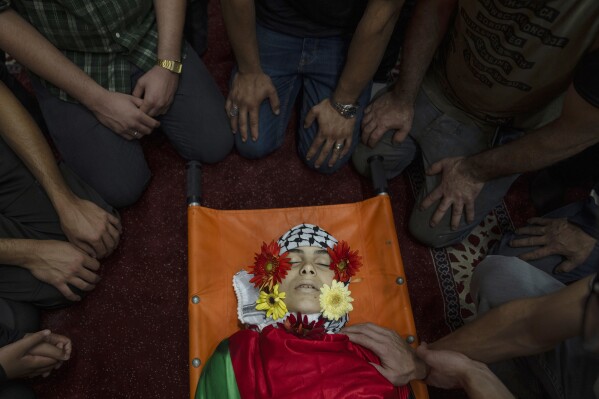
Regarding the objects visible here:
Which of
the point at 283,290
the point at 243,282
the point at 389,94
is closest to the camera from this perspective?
the point at 283,290

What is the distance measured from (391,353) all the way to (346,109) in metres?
0.87

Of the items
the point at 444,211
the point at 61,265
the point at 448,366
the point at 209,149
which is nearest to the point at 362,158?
the point at 444,211

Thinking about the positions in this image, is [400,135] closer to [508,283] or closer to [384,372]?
[508,283]

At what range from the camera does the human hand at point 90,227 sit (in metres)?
1.58

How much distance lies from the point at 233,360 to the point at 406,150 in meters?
1.04

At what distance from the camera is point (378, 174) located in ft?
5.89

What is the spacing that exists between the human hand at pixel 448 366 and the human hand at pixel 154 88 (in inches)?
46.2

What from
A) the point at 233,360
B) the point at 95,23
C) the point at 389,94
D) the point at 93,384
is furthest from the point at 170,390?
the point at 389,94

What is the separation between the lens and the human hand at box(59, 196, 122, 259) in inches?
62.3

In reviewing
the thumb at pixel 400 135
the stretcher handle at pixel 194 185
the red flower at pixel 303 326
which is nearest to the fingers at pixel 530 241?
the thumb at pixel 400 135

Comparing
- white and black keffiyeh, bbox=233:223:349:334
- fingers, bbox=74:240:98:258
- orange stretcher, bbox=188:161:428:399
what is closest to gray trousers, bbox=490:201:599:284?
orange stretcher, bbox=188:161:428:399

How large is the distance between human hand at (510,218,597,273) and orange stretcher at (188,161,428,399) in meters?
0.45

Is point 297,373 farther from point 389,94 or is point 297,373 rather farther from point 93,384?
point 389,94

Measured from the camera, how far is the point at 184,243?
1.86 m
